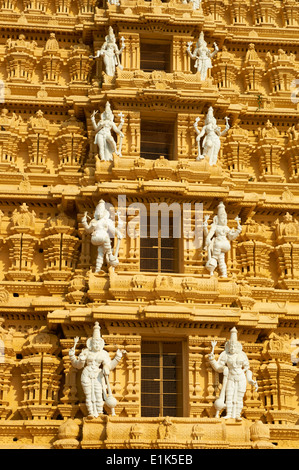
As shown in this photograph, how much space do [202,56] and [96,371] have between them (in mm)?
10380

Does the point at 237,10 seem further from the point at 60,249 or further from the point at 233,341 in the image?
the point at 233,341

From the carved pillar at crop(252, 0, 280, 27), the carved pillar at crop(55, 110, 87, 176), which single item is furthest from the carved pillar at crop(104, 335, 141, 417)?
the carved pillar at crop(252, 0, 280, 27)

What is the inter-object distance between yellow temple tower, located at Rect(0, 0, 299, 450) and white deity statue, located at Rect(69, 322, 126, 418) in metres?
0.05

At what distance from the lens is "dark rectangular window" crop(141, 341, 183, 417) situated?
20594 mm

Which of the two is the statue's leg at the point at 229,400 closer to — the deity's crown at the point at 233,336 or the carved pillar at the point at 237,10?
the deity's crown at the point at 233,336

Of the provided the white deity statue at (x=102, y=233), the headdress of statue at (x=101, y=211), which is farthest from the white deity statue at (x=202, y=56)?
the white deity statue at (x=102, y=233)

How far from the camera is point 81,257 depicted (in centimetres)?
2244

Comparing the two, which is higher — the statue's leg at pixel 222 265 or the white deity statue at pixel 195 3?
the white deity statue at pixel 195 3

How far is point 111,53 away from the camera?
81.9ft

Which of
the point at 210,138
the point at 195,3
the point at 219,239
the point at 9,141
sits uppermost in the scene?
the point at 195,3

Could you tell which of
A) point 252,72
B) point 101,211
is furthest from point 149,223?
point 252,72

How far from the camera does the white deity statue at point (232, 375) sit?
19.8m

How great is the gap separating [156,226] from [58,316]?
380cm

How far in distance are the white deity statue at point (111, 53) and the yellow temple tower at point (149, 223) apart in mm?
55
